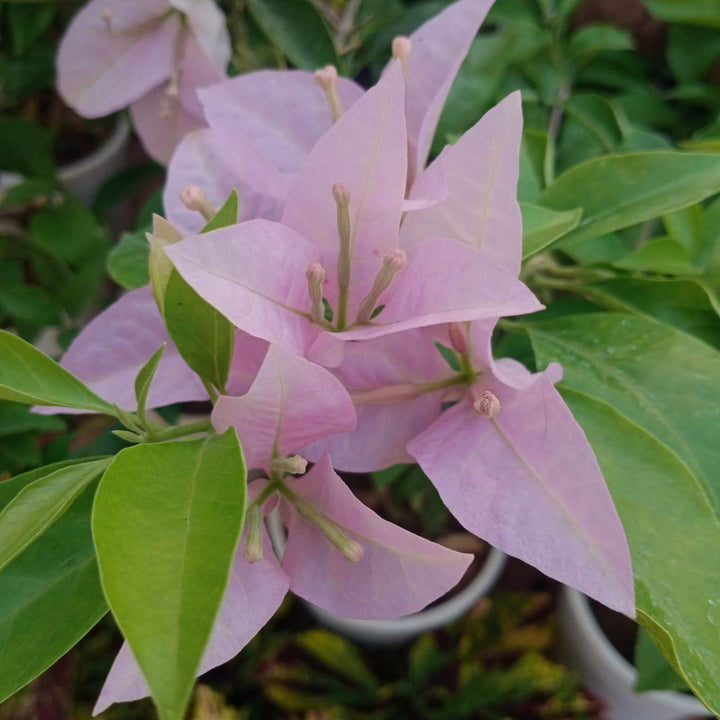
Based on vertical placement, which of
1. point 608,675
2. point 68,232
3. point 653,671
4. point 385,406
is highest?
point 385,406

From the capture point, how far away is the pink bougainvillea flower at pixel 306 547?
25 centimetres

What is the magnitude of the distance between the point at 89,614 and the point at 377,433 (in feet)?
0.43

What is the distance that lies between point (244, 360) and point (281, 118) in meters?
0.14

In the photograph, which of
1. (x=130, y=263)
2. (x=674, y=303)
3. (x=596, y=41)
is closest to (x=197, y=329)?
(x=130, y=263)

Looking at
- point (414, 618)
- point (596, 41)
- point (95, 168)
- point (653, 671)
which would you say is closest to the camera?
point (653, 671)

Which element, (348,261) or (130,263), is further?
(130,263)

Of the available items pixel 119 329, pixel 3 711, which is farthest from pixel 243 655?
pixel 119 329

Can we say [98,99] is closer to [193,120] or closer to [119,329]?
[193,120]

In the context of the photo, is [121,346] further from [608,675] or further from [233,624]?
[608,675]

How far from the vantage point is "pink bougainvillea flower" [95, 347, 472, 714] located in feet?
0.82

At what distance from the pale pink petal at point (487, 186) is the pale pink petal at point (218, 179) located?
0.27ft

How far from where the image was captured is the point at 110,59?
1.66 feet

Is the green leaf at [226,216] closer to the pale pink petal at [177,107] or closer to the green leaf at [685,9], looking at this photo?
the pale pink petal at [177,107]

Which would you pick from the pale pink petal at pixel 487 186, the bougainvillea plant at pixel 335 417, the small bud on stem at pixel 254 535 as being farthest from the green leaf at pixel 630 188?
the small bud on stem at pixel 254 535
